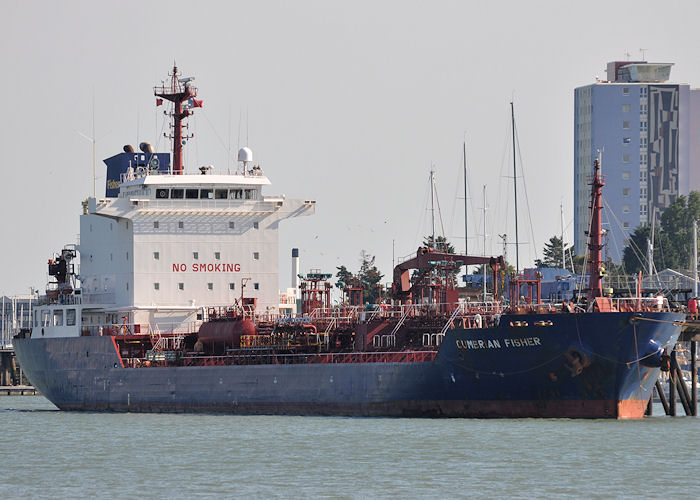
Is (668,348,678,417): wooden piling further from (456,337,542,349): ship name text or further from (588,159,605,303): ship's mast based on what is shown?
(456,337,542,349): ship name text

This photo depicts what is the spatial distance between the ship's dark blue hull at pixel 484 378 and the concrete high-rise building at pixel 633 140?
288ft

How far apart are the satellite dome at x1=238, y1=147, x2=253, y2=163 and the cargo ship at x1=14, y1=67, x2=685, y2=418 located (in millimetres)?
432

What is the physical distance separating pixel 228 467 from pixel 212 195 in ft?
86.8

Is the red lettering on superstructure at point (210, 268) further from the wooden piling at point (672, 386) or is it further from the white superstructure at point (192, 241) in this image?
the wooden piling at point (672, 386)

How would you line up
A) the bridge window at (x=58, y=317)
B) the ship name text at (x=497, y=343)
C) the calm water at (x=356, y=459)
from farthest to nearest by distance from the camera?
1. the bridge window at (x=58, y=317)
2. the ship name text at (x=497, y=343)
3. the calm water at (x=356, y=459)

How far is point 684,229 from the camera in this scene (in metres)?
140

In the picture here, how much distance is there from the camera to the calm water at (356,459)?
3888 cm

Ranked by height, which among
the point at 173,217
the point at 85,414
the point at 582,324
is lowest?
the point at 85,414

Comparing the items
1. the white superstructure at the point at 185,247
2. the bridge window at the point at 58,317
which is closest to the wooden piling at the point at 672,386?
the white superstructure at the point at 185,247

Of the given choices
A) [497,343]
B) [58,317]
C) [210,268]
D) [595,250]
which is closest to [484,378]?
[497,343]

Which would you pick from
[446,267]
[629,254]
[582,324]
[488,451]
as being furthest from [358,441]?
[629,254]

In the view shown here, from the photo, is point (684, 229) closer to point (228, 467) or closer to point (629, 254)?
point (629, 254)

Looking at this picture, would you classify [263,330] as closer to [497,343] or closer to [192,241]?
[192,241]

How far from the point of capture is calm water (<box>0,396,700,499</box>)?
128 ft
